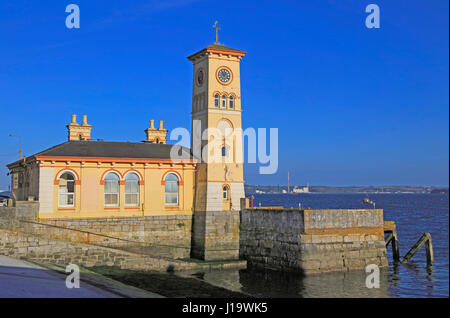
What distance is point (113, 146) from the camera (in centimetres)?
3531

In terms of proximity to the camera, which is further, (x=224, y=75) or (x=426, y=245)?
(x=224, y=75)

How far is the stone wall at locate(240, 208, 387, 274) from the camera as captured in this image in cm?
2864

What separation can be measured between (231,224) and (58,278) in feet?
56.5

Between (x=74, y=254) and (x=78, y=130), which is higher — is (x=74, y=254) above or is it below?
below

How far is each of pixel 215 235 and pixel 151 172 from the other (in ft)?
21.9

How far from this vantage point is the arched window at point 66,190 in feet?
103

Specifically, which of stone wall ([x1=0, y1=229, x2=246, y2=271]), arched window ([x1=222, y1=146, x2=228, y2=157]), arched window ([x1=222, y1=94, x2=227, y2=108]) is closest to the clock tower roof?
arched window ([x1=222, y1=94, x2=227, y2=108])

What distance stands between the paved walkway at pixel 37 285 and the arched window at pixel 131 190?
41.7 feet

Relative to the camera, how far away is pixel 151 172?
34.2m

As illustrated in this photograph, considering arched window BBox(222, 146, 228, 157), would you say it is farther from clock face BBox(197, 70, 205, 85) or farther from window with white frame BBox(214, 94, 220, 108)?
clock face BBox(197, 70, 205, 85)

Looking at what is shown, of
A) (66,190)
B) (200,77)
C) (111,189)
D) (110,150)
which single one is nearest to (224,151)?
(200,77)

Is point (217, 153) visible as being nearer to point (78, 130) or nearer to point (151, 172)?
point (151, 172)

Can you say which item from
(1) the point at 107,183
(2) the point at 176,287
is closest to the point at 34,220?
(1) the point at 107,183
